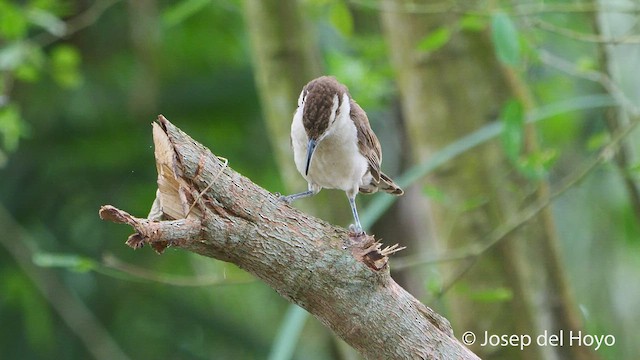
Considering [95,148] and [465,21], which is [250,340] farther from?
[465,21]

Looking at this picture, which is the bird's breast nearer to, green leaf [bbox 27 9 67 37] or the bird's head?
the bird's head

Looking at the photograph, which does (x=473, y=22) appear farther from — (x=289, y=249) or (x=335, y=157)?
(x=289, y=249)

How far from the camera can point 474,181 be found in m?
4.34

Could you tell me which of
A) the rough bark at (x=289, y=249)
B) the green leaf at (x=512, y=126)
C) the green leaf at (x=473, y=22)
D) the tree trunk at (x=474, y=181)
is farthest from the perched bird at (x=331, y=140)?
the tree trunk at (x=474, y=181)

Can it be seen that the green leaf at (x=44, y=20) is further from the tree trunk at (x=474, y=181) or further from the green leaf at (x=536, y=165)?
the green leaf at (x=536, y=165)

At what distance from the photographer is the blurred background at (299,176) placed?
4.09 metres

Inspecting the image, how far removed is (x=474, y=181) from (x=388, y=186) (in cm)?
113

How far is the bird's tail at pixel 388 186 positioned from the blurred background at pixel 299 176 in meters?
0.35

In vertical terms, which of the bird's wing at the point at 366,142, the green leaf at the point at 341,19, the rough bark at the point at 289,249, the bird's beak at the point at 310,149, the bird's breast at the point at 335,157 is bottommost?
the rough bark at the point at 289,249

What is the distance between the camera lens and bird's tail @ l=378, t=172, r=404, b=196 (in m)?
3.27

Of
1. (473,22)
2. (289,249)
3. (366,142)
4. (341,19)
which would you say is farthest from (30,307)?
(289,249)

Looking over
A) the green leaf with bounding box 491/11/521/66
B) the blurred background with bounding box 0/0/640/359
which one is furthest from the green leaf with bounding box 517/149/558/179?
the green leaf with bounding box 491/11/521/66

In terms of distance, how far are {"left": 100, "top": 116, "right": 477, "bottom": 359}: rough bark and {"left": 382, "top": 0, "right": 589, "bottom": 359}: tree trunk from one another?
1887mm

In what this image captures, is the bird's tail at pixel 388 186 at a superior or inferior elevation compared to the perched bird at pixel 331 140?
superior
